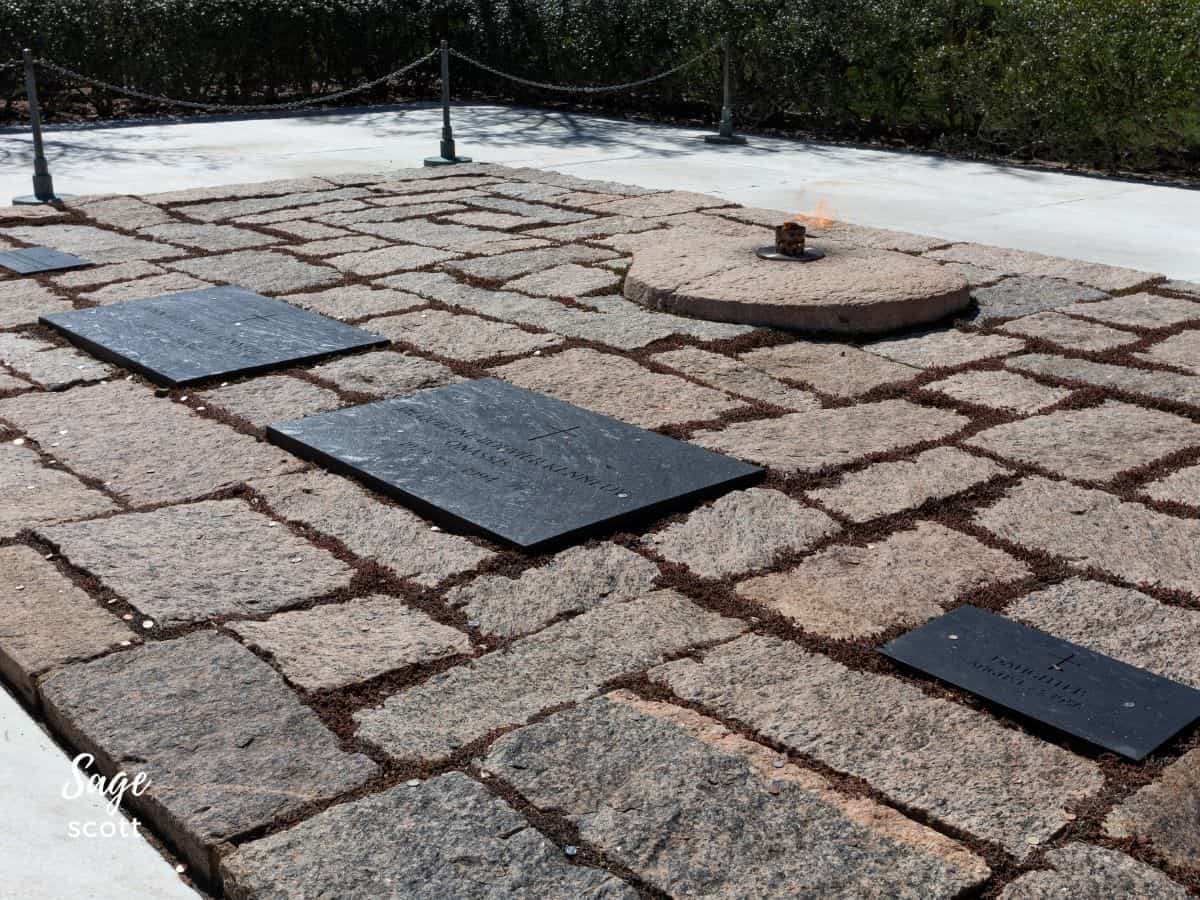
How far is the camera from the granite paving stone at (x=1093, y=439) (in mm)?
4332

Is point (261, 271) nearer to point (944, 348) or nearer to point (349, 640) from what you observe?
point (944, 348)

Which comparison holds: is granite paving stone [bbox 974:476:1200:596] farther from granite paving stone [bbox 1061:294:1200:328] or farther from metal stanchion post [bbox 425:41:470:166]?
metal stanchion post [bbox 425:41:470:166]

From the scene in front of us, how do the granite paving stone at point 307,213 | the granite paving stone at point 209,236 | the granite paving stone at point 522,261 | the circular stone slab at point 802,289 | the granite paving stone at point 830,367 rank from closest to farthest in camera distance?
the granite paving stone at point 830,367, the circular stone slab at point 802,289, the granite paving stone at point 522,261, the granite paving stone at point 209,236, the granite paving stone at point 307,213

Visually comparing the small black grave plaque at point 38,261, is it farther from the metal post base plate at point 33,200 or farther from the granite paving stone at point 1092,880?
the granite paving stone at point 1092,880

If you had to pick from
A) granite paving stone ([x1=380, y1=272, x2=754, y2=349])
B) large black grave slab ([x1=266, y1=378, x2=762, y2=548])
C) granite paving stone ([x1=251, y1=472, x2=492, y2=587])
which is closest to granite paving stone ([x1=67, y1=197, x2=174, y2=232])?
granite paving stone ([x1=380, y1=272, x2=754, y2=349])

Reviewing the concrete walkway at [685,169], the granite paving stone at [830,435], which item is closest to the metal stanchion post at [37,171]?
the concrete walkway at [685,169]

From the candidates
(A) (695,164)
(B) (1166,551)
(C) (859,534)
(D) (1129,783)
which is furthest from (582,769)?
(A) (695,164)

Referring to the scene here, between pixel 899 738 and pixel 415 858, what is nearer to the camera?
pixel 415 858

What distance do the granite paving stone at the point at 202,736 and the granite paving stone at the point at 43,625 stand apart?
8 cm

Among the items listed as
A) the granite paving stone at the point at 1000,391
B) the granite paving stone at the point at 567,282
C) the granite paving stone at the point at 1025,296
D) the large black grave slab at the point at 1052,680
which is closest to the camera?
the large black grave slab at the point at 1052,680

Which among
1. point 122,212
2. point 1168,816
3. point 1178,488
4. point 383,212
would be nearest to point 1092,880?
point 1168,816

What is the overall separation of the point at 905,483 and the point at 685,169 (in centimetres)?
700

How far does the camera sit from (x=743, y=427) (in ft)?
15.3

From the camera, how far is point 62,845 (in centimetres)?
253
